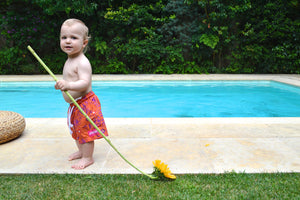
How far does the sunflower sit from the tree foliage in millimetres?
8395

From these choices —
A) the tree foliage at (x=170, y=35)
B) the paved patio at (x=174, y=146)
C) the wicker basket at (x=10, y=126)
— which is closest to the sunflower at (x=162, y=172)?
the paved patio at (x=174, y=146)

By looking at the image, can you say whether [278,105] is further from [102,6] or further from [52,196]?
[102,6]

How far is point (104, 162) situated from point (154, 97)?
17.6 feet

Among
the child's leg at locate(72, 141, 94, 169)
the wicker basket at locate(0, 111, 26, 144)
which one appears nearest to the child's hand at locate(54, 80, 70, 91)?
the child's leg at locate(72, 141, 94, 169)

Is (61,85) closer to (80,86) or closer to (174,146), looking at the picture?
(80,86)

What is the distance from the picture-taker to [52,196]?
213 cm

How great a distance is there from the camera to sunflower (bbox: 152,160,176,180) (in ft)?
7.75

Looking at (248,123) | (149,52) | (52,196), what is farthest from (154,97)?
(52,196)

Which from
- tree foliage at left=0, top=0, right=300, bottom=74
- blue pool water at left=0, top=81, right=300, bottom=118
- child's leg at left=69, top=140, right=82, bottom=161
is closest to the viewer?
child's leg at left=69, top=140, right=82, bottom=161

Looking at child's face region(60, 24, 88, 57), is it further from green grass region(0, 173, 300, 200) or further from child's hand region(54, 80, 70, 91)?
green grass region(0, 173, 300, 200)

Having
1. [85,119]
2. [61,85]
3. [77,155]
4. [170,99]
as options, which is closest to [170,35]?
[170,99]

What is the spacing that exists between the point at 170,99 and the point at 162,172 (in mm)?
5543

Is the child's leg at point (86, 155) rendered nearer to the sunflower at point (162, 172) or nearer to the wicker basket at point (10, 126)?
the sunflower at point (162, 172)

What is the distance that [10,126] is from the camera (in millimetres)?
3203
